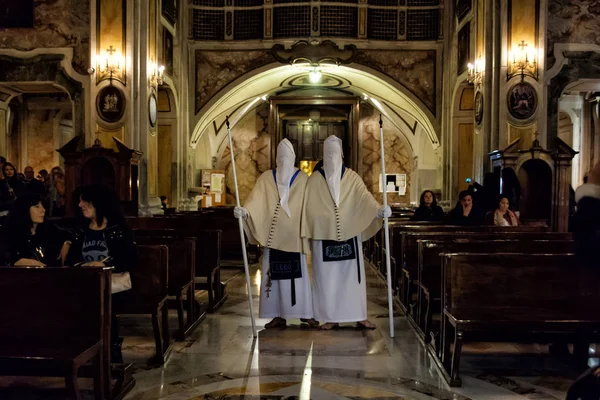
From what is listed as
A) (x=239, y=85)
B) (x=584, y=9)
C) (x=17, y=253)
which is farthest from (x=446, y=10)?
(x=17, y=253)

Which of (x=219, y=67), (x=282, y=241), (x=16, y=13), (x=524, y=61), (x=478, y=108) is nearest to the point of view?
(x=282, y=241)

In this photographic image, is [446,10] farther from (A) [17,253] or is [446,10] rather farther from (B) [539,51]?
(A) [17,253]

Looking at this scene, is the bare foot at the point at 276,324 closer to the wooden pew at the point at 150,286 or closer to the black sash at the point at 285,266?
the black sash at the point at 285,266

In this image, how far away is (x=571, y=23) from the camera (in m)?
11.9

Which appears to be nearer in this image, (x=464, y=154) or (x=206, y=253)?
(x=206, y=253)

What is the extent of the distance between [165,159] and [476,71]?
24.7 ft

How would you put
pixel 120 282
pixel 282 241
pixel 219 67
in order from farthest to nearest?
pixel 219 67
pixel 282 241
pixel 120 282

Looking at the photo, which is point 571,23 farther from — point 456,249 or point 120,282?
point 120,282

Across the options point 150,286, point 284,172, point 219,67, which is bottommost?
point 150,286

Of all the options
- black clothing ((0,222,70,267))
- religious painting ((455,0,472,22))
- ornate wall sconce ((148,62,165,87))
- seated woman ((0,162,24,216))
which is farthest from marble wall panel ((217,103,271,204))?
black clothing ((0,222,70,267))

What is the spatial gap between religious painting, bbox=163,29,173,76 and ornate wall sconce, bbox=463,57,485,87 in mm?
6549

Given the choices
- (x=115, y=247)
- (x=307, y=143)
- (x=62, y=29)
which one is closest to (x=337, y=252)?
(x=115, y=247)

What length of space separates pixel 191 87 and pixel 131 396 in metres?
12.7

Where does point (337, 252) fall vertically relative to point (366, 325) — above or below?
above
